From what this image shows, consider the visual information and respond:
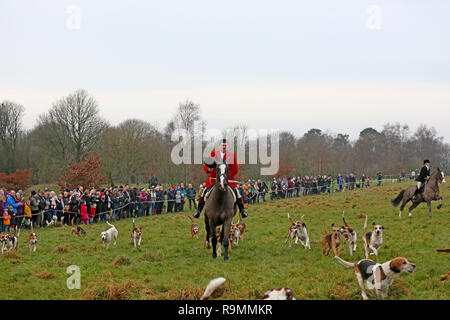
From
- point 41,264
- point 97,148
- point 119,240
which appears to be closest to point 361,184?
point 97,148

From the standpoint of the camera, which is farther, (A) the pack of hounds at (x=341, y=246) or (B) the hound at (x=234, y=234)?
(B) the hound at (x=234, y=234)

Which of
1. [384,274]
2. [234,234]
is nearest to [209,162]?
[234,234]

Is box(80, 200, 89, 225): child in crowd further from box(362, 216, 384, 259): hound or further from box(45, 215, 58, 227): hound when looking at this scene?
box(362, 216, 384, 259): hound

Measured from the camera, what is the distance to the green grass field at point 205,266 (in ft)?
21.6

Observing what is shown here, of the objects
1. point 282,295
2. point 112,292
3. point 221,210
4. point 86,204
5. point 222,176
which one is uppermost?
point 222,176

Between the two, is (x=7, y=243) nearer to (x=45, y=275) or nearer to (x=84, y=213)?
(x=45, y=275)

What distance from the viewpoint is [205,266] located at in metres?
8.83

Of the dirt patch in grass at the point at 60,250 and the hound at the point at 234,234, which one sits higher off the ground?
the hound at the point at 234,234

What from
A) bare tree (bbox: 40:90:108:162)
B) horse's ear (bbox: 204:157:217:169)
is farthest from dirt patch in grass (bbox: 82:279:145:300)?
bare tree (bbox: 40:90:108:162)

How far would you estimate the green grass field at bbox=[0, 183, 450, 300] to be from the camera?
6.58 meters

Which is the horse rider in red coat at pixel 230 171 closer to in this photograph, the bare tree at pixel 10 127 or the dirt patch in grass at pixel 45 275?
the dirt patch in grass at pixel 45 275

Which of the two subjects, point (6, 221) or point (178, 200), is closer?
point (6, 221)

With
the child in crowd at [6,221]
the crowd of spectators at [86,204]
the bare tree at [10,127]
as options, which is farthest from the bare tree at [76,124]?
the child in crowd at [6,221]

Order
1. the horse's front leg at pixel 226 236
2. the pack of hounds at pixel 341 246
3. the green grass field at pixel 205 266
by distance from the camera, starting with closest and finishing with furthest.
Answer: the pack of hounds at pixel 341 246, the green grass field at pixel 205 266, the horse's front leg at pixel 226 236
